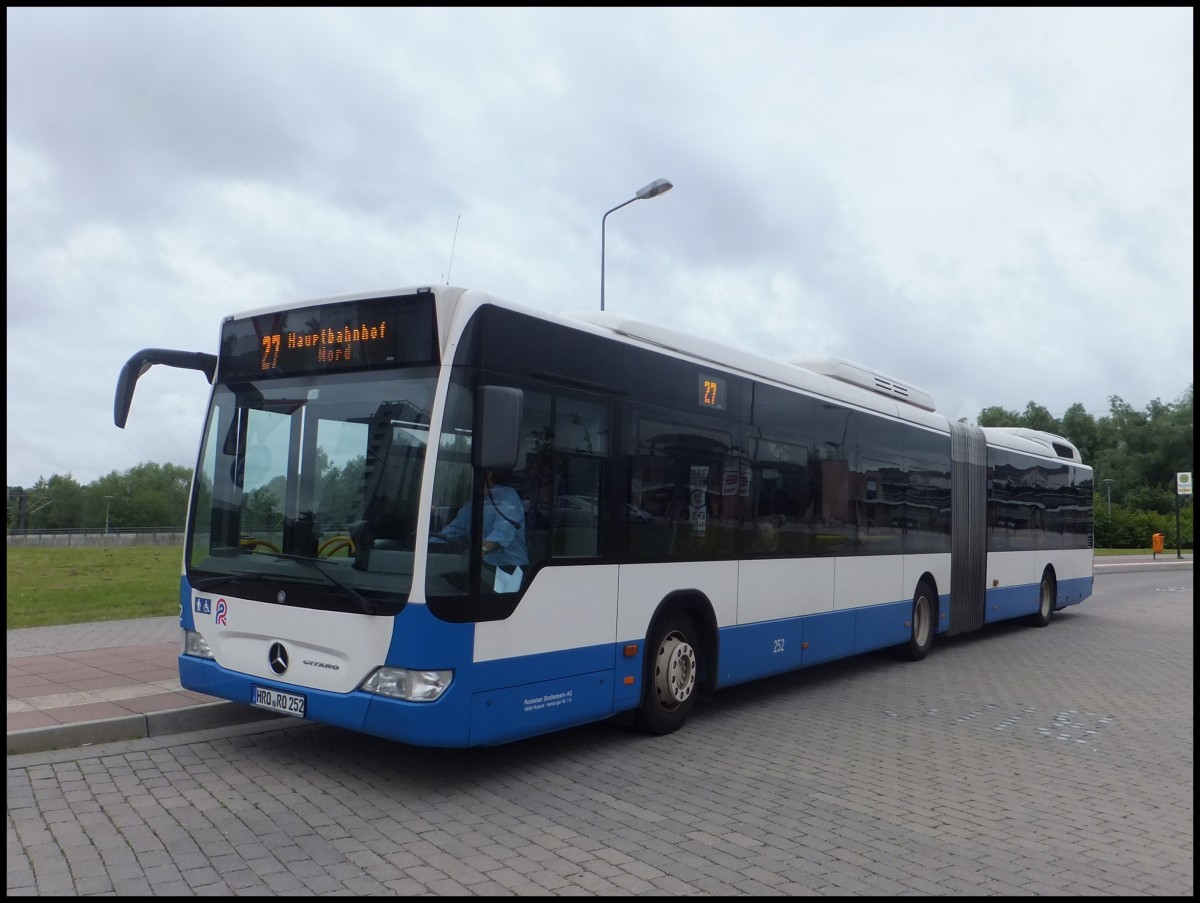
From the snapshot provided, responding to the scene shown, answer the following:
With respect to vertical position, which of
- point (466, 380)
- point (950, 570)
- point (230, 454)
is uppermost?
point (466, 380)

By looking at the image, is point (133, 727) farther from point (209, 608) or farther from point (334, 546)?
point (334, 546)

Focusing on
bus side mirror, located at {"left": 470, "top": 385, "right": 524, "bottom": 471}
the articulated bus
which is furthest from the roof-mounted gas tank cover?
bus side mirror, located at {"left": 470, "top": 385, "right": 524, "bottom": 471}

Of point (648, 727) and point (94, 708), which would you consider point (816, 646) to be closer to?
point (648, 727)

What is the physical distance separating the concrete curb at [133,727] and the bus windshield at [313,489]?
1135 mm

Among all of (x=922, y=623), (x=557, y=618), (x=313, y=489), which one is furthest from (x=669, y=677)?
(x=922, y=623)

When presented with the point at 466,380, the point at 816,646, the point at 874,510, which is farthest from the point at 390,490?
the point at 874,510

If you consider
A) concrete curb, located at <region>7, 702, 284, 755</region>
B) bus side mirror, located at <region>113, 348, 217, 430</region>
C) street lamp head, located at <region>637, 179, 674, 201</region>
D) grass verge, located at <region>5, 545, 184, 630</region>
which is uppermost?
street lamp head, located at <region>637, 179, 674, 201</region>

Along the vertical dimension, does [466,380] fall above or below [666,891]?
above

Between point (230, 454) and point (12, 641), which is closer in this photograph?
point (230, 454)

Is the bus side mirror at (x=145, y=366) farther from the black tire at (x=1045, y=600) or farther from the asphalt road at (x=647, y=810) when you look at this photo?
the black tire at (x=1045, y=600)

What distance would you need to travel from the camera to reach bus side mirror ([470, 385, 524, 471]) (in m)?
5.88

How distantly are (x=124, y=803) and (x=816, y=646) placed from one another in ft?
21.2

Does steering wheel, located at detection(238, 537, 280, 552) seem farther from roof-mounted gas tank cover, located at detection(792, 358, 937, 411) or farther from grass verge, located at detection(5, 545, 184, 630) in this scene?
roof-mounted gas tank cover, located at detection(792, 358, 937, 411)

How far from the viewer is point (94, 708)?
7.35 metres
